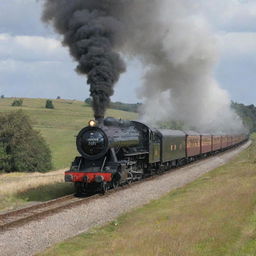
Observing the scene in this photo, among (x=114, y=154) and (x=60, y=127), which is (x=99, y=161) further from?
(x=60, y=127)

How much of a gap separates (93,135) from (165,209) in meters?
5.11

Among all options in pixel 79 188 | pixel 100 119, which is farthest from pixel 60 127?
pixel 79 188

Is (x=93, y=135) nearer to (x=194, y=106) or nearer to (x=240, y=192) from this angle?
(x=240, y=192)

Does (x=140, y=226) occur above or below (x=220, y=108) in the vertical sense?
below

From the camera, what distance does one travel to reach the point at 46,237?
10.4 meters

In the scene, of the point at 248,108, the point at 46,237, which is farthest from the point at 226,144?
the point at 248,108

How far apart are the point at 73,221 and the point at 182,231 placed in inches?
135

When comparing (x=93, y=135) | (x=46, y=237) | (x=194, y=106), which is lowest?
(x=46, y=237)

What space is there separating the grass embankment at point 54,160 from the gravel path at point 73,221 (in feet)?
10.7

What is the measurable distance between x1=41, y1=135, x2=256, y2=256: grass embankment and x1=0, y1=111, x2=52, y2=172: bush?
115ft

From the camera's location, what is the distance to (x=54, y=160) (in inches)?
2389

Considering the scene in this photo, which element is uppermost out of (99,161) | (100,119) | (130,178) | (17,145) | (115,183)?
(100,119)

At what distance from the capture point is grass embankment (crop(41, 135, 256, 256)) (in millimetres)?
8500

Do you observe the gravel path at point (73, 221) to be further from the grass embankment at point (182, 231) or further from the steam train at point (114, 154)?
the steam train at point (114, 154)
